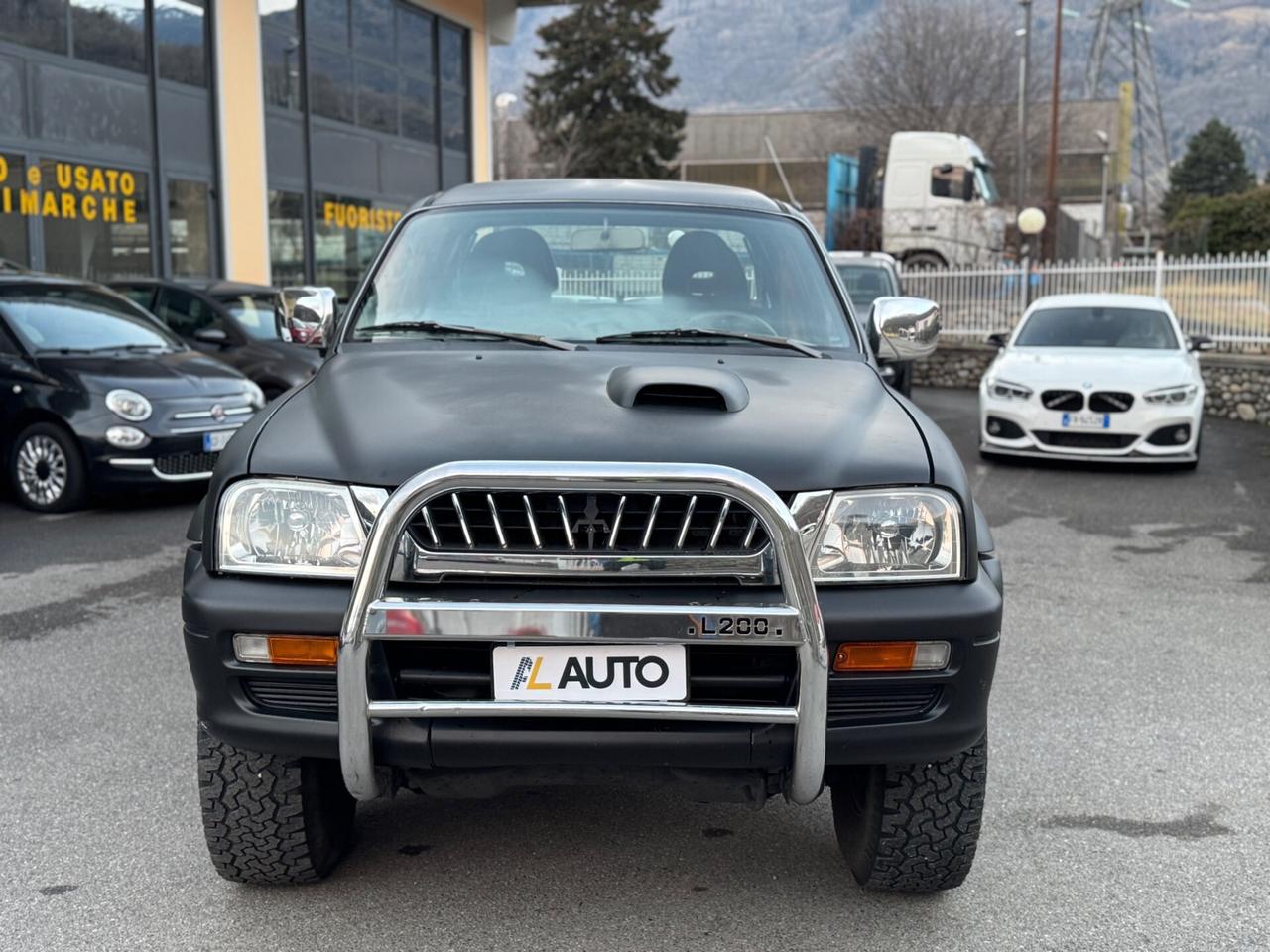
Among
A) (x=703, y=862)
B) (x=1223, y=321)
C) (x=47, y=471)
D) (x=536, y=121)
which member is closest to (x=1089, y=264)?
(x=1223, y=321)

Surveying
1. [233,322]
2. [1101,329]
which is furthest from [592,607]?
[1101,329]

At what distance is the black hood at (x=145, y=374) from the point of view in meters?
8.96

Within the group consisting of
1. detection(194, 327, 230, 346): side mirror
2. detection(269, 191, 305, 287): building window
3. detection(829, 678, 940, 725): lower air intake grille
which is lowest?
detection(829, 678, 940, 725): lower air intake grille

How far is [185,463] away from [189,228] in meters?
9.01

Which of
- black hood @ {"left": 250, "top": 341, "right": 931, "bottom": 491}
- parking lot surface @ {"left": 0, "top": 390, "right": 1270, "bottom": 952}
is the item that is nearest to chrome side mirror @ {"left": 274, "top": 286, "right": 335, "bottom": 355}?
black hood @ {"left": 250, "top": 341, "right": 931, "bottom": 491}

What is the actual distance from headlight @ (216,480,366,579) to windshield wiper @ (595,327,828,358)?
1155 millimetres

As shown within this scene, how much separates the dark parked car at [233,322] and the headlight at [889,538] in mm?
9235

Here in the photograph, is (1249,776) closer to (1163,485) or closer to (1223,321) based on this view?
(1163,485)

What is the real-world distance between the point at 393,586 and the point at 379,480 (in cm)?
→ 25

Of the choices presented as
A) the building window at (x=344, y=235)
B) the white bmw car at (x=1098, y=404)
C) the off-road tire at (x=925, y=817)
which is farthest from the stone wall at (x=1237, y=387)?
the off-road tire at (x=925, y=817)

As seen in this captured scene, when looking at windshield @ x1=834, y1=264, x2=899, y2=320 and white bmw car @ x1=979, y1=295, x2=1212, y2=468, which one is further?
windshield @ x1=834, y1=264, x2=899, y2=320

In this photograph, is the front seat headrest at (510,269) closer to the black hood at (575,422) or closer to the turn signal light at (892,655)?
the black hood at (575,422)

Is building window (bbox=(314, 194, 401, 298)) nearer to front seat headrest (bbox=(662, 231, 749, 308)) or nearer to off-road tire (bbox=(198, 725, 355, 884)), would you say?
front seat headrest (bbox=(662, 231, 749, 308))

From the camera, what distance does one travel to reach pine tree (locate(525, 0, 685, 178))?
141 feet
